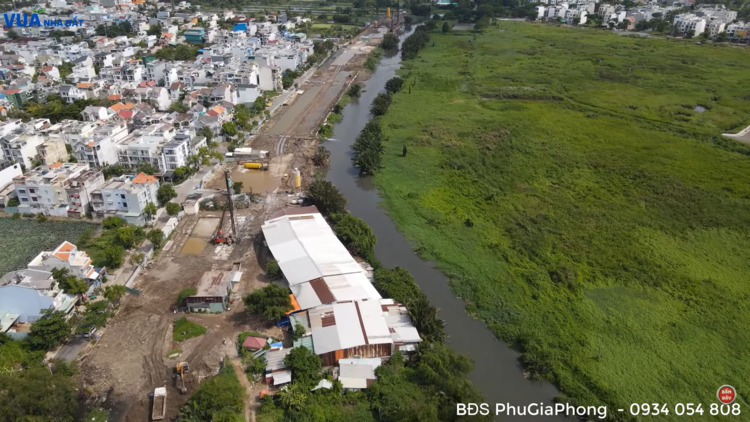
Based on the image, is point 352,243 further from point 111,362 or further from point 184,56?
point 184,56

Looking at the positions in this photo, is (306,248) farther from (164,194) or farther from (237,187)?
(164,194)

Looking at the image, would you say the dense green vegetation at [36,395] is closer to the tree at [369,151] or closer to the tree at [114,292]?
the tree at [114,292]

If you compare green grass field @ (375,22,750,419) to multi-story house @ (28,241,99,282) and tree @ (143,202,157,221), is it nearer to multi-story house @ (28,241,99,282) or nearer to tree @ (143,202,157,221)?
tree @ (143,202,157,221)

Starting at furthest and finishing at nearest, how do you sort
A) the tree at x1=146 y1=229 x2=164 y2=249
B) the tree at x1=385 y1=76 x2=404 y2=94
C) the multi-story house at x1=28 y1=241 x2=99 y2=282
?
1. the tree at x1=385 y1=76 x2=404 y2=94
2. the tree at x1=146 y1=229 x2=164 y2=249
3. the multi-story house at x1=28 y1=241 x2=99 y2=282

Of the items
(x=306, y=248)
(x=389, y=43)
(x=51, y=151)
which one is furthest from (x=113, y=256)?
(x=389, y=43)

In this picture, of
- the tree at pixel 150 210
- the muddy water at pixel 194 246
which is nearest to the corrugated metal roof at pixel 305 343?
the muddy water at pixel 194 246

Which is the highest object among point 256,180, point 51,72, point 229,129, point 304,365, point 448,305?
point 51,72

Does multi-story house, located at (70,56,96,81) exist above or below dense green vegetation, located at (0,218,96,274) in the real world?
above

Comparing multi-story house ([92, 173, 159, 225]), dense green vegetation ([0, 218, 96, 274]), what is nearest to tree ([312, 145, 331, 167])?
multi-story house ([92, 173, 159, 225])
